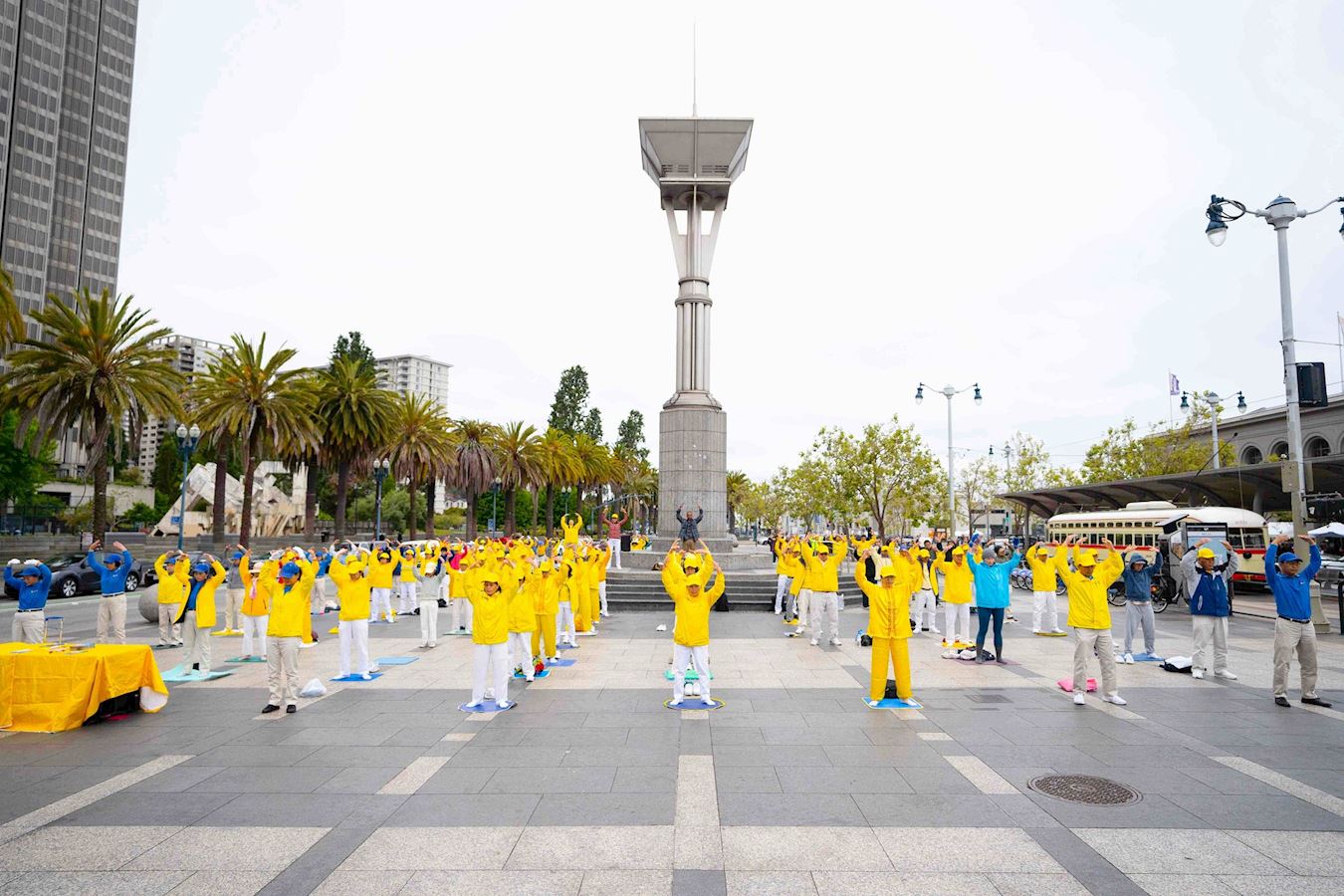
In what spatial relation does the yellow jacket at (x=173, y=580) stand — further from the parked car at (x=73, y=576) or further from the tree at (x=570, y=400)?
the tree at (x=570, y=400)

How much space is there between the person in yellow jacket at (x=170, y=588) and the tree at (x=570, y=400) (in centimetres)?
5967

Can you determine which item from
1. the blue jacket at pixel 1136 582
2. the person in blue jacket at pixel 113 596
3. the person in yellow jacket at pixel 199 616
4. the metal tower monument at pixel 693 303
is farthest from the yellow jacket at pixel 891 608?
the metal tower monument at pixel 693 303

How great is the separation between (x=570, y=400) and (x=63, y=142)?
68.6m

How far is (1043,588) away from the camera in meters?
16.0

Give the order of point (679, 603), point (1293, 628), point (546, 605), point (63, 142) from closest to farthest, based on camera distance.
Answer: point (679, 603), point (1293, 628), point (546, 605), point (63, 142)

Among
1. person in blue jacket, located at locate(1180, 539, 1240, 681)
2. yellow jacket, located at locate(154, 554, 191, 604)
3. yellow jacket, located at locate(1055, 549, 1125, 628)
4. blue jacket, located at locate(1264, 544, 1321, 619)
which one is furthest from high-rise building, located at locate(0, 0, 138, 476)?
blue jacket, located at locate(1264, 544, 1321, 619)

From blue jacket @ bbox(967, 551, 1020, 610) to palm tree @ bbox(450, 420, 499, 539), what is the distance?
129 ft

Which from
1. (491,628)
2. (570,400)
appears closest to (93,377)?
(491,628)

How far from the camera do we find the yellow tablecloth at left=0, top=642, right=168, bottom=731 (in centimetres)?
853

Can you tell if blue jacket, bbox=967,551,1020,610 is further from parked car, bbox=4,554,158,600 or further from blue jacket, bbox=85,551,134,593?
parked car, bbox=4,554,158,600

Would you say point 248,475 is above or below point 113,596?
above

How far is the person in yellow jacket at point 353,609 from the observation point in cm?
1044

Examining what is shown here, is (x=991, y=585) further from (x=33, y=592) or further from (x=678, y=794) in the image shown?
(x=33, y=592)

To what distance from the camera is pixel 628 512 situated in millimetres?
80188
